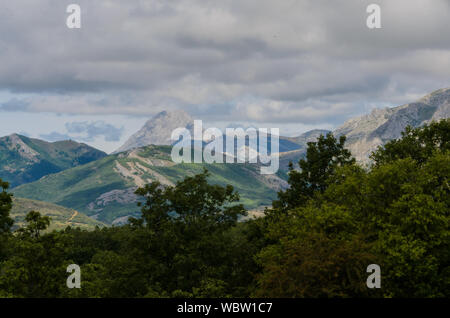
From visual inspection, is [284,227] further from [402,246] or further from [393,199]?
[402,246]

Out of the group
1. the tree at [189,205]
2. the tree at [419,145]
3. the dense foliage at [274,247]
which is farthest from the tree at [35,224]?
the tree at [419,145]

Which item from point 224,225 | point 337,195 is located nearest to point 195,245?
point 224,225

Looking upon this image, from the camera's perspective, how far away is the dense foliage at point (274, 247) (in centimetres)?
3769

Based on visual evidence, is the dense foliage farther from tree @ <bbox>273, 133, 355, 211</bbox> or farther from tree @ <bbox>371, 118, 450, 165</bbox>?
tree @ <bbox>273, 133, 355, 211</bbox>

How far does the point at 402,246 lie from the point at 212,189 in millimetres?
21736

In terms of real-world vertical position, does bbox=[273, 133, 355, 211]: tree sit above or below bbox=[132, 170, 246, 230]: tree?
above

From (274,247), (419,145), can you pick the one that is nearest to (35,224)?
(274,247)

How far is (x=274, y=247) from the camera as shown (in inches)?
1998

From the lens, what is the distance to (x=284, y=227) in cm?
5578

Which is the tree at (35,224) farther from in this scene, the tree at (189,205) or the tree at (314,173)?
the tree at (314,173)

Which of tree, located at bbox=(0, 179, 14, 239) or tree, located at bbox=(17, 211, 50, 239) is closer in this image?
tree, located at bbox=(17, 211, 50, 239)

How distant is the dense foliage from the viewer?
3769cm

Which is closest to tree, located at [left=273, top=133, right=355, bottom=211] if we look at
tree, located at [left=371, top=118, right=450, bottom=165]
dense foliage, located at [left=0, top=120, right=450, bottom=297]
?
tree, located at [left=371, top=118, right=450, bottom=165]

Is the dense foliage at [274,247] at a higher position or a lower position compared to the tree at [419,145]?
lower
